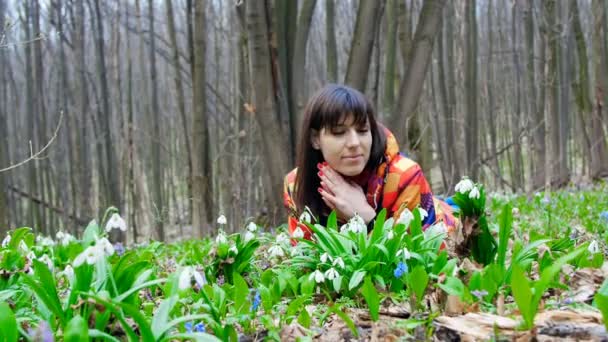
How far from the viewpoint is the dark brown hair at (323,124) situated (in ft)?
9.29

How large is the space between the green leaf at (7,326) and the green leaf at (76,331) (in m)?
0.20

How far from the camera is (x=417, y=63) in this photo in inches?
210

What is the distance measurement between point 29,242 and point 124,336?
1397 mm

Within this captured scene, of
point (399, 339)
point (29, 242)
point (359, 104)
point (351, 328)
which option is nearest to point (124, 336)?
point (351, 328)

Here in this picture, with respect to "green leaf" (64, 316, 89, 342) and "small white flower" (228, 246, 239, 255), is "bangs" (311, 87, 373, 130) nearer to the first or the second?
"small white flower" (228, 246, 239, 255)

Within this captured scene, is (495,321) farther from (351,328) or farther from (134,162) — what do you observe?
(134,162)

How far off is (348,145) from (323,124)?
0.18 metres

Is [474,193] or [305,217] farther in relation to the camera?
[305,217]

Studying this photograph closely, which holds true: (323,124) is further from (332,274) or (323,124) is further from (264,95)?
(264,95)

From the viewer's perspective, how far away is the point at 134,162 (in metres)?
9.86

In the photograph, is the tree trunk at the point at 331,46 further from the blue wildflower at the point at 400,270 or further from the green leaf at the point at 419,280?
the green leaf at the point at 419,280

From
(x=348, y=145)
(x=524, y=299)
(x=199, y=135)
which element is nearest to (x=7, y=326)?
(x=524, y=299)

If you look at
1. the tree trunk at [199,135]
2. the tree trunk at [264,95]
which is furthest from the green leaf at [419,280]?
the tree trunk at [199,135]

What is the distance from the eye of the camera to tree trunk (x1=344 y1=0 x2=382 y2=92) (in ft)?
17.4
